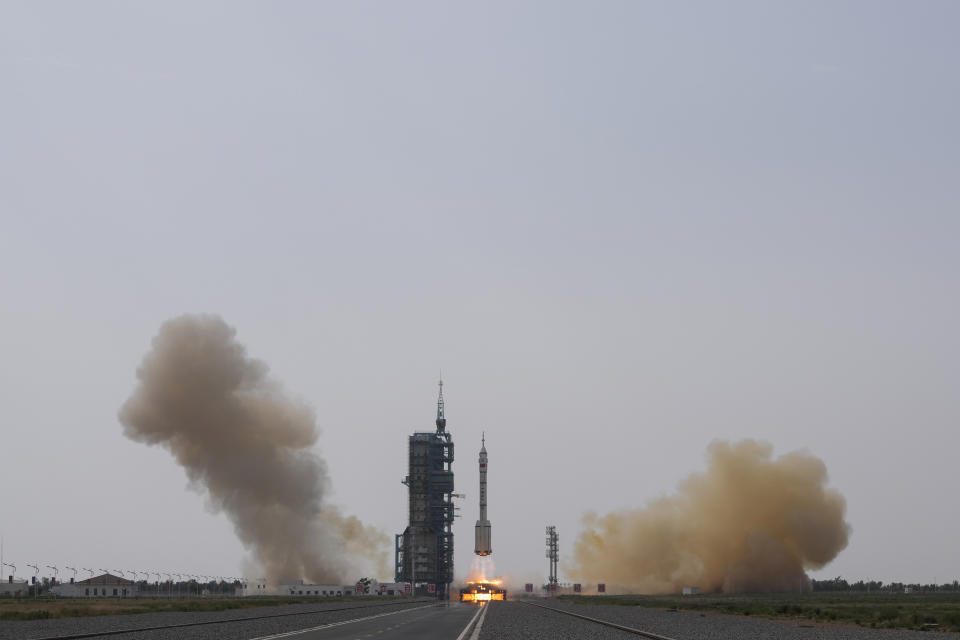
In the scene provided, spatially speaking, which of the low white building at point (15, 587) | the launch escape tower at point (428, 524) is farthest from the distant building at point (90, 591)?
the launch escape tower at point (428, 524)

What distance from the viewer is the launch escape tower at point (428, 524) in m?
182

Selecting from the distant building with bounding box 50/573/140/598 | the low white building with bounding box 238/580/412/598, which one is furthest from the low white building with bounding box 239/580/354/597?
the distant building with bounding box 50/573/140/598

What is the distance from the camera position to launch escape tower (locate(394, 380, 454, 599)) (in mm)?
182500

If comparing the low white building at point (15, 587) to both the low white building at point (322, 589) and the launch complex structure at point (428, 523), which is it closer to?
the low white building at point (322, 589)

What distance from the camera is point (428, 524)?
183125 millimetres

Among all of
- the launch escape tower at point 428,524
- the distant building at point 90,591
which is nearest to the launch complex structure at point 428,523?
the launch escape tower at point 428,524

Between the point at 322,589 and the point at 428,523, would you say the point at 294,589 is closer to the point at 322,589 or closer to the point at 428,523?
the point at 322,589

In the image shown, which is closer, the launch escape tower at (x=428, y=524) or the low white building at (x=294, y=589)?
the low white building at (x=294, y=589)

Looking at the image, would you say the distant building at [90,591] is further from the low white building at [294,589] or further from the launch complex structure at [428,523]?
the launch complex structure at [428,523]

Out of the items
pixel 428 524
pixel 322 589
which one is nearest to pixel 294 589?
pixel 322 589

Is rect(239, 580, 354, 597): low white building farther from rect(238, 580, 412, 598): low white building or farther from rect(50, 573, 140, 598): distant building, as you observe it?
rect(50, 573, 140, 598): distant building

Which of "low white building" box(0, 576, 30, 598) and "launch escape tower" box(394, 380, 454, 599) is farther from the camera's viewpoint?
"launch escape tower" box(394, 380, 454, 599)

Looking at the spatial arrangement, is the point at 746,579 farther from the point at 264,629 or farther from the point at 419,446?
the point at 264,629

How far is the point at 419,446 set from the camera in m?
185
